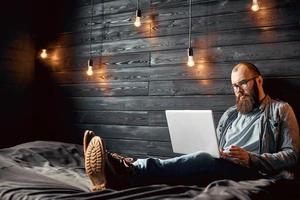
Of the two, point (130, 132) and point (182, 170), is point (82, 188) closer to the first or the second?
point (182, 170)

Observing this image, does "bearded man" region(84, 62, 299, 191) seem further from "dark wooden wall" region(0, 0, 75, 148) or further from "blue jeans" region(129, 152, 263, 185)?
"dark wooden wall" region(0, 0, 75, 148)

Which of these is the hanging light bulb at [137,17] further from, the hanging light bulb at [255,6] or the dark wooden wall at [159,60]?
the hanging light bulb at [255,6]

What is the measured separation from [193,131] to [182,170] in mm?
240

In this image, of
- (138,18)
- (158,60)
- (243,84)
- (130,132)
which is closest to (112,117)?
(130,132)

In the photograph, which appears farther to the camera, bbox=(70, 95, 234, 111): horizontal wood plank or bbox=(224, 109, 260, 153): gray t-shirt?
bbox=(70, 95, 234, 111): horizontal wood plank

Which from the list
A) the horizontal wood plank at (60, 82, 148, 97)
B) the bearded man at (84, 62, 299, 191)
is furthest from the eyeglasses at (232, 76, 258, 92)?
the horizontal wood plank at (60, 82, 148, 97)

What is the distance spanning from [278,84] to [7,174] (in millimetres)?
1897

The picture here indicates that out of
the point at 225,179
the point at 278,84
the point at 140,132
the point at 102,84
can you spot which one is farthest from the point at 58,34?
the point at 225,179

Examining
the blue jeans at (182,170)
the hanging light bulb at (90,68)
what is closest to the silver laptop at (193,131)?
the blue jeans at (182,170)

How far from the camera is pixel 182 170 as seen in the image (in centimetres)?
204

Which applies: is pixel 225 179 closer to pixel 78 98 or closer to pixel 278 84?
pixel 278 84

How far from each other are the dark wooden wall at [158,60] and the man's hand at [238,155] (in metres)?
0.77

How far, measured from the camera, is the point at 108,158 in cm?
191

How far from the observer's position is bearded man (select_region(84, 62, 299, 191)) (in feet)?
6.29
